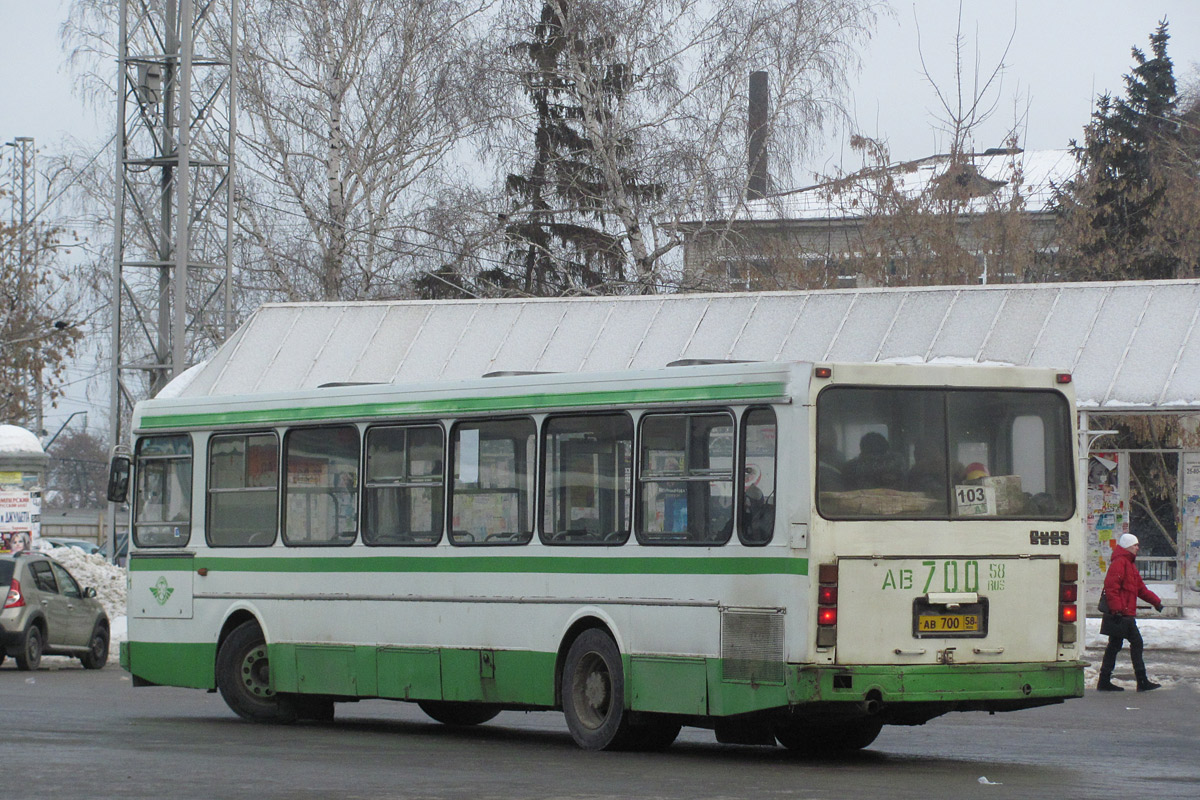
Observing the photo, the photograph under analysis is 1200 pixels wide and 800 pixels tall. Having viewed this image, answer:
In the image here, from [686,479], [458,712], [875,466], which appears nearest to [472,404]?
[686,479]

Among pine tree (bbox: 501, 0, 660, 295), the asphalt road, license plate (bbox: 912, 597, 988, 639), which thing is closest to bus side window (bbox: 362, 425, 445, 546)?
the asphalt road

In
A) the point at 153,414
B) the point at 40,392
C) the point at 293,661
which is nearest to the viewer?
the point at 293,661

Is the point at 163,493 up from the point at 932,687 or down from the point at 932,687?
up

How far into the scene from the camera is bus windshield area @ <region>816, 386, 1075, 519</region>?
38.8 feet

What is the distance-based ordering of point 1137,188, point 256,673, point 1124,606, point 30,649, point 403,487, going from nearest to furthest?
point 403,487 → point 256,673 → point 1124,606 → point 30,649 → point 1137,188

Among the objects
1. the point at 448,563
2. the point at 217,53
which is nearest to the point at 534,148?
the point at 217,53

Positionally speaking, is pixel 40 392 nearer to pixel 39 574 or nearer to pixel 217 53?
pixel 217 53

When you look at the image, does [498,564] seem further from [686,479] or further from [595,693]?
[686,479]

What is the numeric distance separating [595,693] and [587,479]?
143 cm

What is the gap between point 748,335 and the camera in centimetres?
2852

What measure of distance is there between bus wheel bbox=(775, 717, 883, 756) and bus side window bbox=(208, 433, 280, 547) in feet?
15.3

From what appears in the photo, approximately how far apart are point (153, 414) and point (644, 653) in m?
6.10

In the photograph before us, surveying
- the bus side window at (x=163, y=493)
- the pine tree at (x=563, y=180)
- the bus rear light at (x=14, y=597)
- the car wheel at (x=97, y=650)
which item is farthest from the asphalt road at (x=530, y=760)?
the pine tree at (x=563, y=180)

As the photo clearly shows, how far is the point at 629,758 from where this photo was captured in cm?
1244
